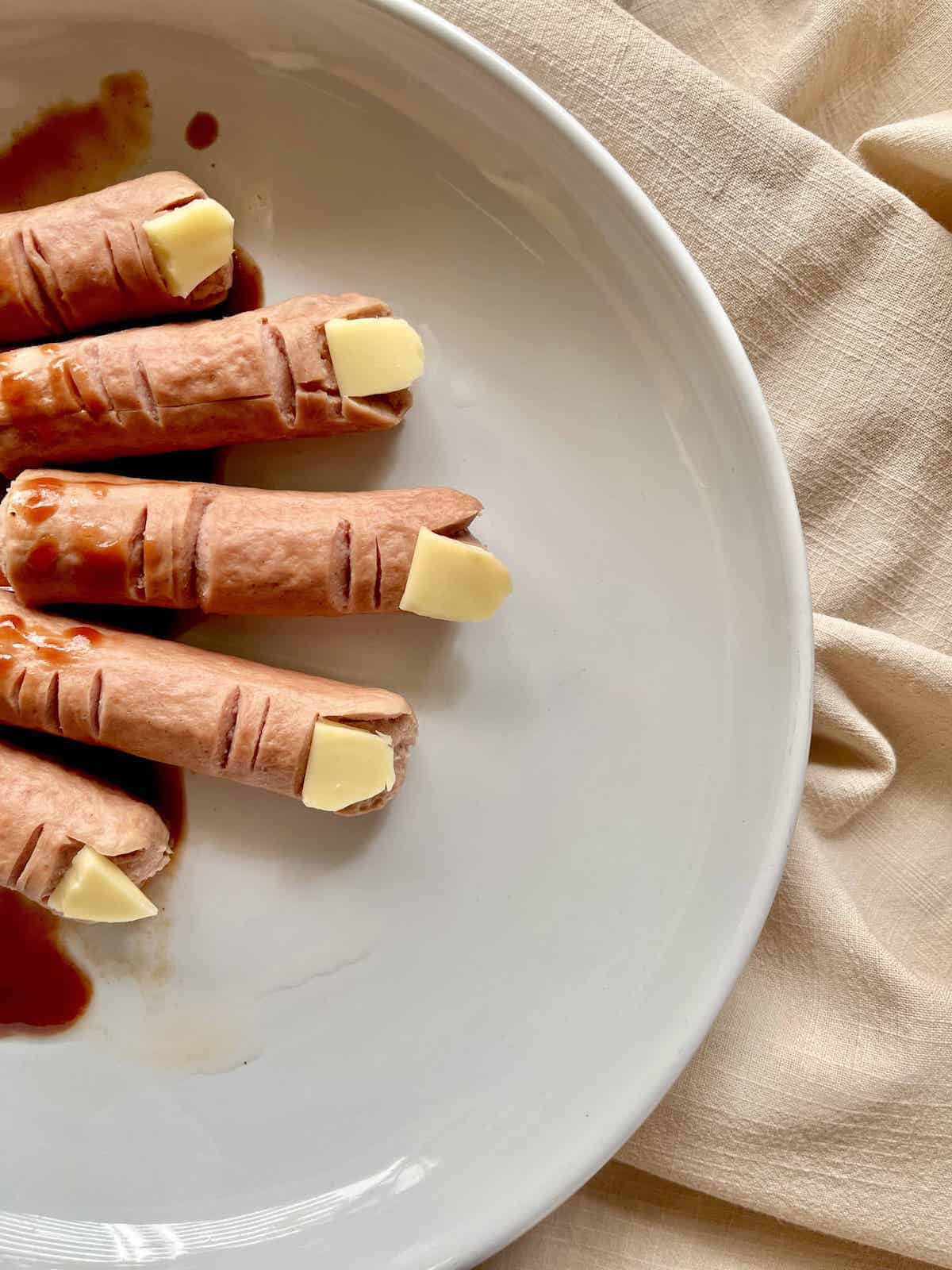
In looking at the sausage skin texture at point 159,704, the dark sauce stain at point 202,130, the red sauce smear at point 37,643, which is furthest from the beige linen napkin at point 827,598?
the red sauce smear at point 37,643

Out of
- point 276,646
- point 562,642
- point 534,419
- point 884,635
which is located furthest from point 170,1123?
point 884,635

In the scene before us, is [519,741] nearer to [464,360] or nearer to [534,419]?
[534,419]

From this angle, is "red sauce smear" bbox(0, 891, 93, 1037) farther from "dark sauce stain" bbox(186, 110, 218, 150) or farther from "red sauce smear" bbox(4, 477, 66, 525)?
"dark sauce stain" bbox(186, 110, 218, 150)

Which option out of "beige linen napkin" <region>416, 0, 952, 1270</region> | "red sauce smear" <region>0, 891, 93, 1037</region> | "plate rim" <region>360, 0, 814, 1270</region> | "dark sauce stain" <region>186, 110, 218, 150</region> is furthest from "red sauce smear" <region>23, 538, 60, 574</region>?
"beige linen napkin" <region>416, 0, 952, 1270</region>

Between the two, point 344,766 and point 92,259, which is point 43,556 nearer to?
point 92,259

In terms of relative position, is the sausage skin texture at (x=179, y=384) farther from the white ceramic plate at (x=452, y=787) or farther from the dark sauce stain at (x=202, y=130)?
the dark sauce stain at (x=202, y=130)
